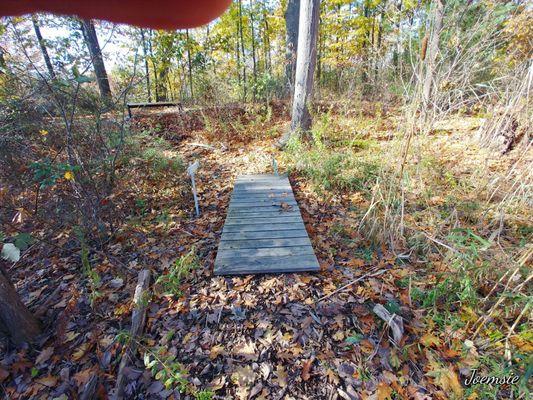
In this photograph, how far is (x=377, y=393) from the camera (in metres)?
1.61

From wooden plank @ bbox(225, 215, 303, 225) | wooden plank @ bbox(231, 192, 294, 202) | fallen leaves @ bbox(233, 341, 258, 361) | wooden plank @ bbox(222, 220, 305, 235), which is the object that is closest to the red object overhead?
fallen leaves @ bbox(233, 341, 258, 361)

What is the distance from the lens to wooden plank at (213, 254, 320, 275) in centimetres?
252

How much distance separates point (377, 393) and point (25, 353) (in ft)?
8.03

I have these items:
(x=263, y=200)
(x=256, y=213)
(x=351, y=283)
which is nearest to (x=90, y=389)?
(x=351, y=283)

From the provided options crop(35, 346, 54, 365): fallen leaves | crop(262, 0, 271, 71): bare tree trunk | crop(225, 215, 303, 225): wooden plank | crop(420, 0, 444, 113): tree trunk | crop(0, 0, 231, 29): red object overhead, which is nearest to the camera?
crop(0, 0, 231, 29): red object overhead

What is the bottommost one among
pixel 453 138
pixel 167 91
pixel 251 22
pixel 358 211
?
pixel 358 211

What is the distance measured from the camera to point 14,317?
71.5 inches

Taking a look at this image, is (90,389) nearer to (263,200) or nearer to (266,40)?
(263,200)

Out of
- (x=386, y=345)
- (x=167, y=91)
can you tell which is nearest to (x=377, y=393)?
(x=386, y=345)

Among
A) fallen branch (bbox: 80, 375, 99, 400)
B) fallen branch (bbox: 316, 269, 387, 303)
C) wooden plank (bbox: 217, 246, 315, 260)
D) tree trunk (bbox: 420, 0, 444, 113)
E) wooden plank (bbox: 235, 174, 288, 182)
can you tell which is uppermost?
tree trunk (bbox: 420, 0, 444, 113)

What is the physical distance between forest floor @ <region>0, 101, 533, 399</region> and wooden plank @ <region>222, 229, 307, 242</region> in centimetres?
18

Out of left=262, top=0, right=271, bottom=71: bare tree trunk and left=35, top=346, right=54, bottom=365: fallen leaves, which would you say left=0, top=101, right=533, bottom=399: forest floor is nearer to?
left=35, top=346, right=54, bottom=365: fallen leaves

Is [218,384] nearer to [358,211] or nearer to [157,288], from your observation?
[157,288]

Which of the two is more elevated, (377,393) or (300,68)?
(300,68)
